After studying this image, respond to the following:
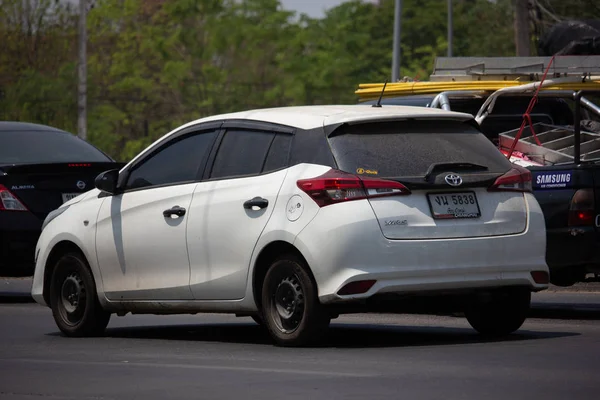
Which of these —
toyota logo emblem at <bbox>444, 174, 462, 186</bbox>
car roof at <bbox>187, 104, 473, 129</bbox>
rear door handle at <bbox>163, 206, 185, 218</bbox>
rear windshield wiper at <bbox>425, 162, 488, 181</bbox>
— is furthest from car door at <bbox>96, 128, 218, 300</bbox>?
toyota logo emblem at <bbox>444, 174, 462, 186</bbox>

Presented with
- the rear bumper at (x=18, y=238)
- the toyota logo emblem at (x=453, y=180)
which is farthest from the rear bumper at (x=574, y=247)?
the rear bumper at (x=18, y=238)

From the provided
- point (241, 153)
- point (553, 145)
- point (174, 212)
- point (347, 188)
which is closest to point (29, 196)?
point (174, 212)

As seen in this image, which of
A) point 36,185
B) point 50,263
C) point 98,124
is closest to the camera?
point 50,263

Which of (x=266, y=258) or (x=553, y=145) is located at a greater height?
(x=553, y=145)

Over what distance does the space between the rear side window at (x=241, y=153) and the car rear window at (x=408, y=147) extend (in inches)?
24.9

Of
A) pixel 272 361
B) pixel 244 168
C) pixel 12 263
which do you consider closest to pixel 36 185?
pixel 12 263

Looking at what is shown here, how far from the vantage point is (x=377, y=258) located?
924 cm

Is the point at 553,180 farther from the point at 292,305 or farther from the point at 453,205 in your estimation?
the point at 292,305

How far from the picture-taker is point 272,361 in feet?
29.2

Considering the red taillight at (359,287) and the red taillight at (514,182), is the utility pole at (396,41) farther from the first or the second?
the red taillight at (359,287)

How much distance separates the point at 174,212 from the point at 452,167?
2015mm

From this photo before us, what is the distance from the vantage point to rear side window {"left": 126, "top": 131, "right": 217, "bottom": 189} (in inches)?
416

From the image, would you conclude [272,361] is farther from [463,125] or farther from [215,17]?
[215,17]

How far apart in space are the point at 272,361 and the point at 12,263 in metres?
6.14
